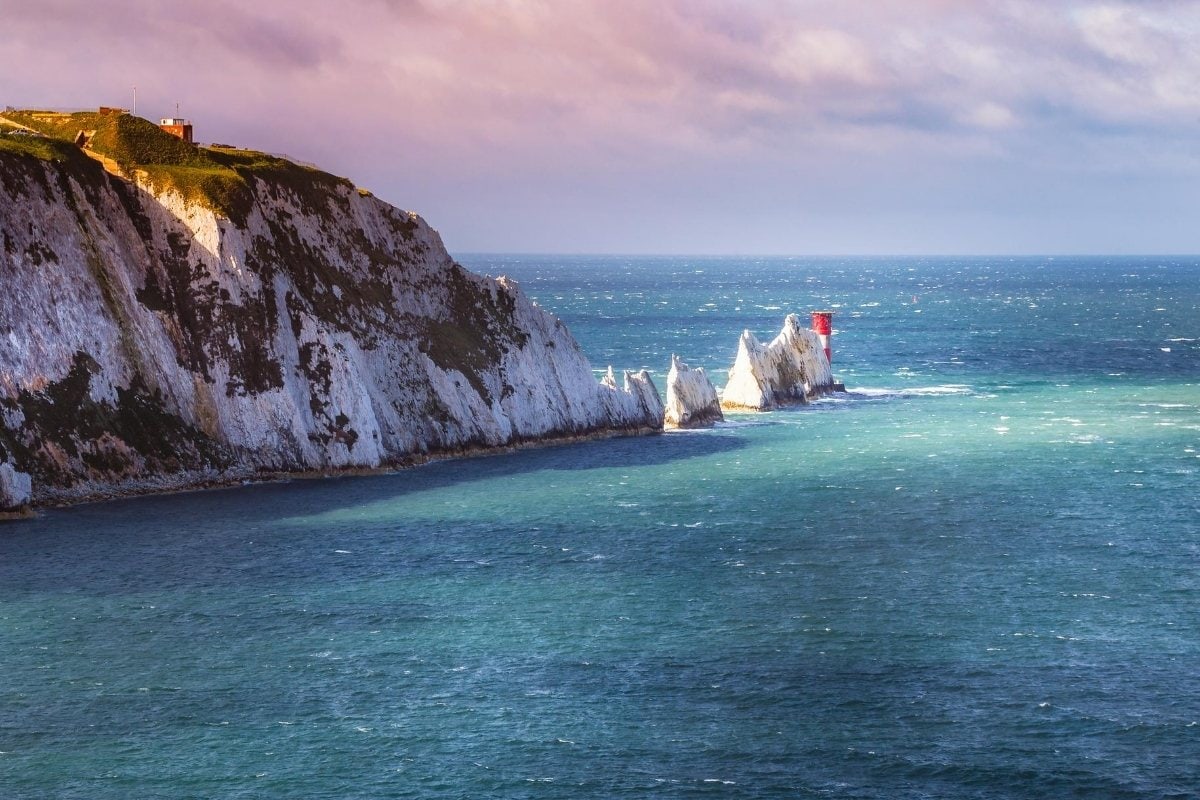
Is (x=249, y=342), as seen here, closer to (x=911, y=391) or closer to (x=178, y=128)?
(x=178, y=128)

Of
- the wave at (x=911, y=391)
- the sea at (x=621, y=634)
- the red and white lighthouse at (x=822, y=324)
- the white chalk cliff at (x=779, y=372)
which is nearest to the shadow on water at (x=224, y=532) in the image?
the sea at (x=621, y=634)

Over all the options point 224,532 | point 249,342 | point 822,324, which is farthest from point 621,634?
point 822,324

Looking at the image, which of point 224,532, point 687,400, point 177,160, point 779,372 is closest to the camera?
point 224,532

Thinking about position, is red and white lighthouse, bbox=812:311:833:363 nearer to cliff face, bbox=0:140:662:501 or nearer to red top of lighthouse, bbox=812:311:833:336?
red top of lighthouse, bbox=812:311:833:336

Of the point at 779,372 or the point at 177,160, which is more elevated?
the point at 177,160

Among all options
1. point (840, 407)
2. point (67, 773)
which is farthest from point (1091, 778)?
point (840, 407)
